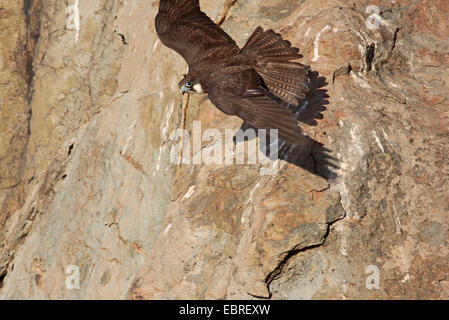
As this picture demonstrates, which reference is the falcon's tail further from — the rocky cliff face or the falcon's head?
the falcon's head

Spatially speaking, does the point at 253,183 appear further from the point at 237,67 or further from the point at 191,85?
the point at 191,85

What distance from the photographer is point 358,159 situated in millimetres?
4270

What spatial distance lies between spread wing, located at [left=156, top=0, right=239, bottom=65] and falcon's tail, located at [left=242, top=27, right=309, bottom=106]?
1.19ft

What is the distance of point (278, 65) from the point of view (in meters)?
4.79

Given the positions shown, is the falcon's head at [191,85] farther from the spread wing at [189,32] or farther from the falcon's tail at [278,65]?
the falcon's tail at [278,65]

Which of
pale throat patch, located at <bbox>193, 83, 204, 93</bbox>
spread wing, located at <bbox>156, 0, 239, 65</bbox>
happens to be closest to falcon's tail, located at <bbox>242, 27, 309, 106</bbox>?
spread wing, located at <bbox>156, 0, 239, 65</bbox>

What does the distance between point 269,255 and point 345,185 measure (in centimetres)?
85

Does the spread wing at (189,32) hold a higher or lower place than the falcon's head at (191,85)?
higher

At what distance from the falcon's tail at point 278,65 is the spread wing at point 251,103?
14 centimetres

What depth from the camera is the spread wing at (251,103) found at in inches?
151

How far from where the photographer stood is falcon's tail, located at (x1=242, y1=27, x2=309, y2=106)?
4.59 m

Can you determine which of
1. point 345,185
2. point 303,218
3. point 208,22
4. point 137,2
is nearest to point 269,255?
point 303,218

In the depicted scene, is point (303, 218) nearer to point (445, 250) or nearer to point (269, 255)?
point (269, 255)

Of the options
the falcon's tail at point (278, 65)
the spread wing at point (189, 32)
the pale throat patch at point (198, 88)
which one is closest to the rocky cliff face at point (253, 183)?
the falcon's tail at point (278, 65)
